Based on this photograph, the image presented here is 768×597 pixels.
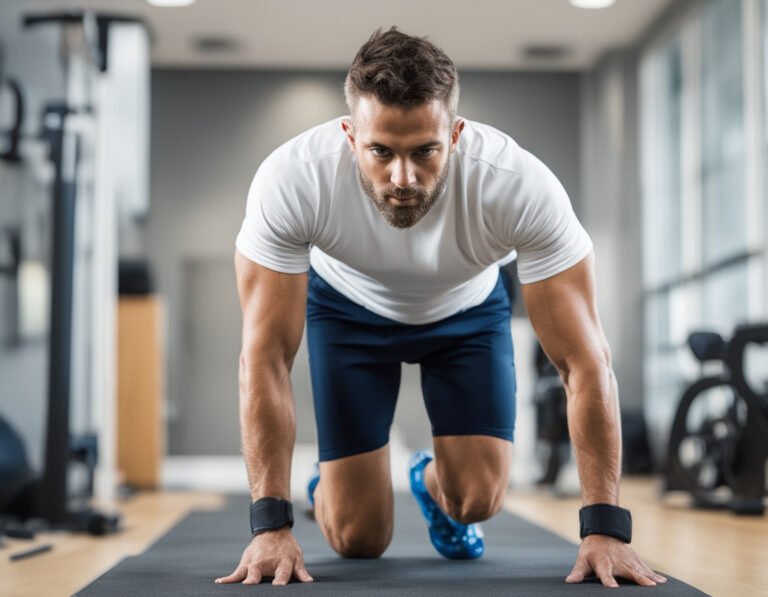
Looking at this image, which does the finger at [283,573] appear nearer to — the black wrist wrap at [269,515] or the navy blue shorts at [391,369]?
the black wrist wrap at [269,515]

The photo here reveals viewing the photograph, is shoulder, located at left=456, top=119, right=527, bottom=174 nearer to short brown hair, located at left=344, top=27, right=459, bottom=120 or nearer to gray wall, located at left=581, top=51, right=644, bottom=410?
short brown hair, located at left=344, top=27, right=459, bottom=120

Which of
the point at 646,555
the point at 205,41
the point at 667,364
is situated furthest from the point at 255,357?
the point at 205,41

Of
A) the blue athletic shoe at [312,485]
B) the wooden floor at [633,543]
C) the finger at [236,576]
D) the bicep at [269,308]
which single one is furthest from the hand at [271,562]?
the blue athletic shoe at [312,485]

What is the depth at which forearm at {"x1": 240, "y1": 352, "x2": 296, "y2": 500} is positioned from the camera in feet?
5.49

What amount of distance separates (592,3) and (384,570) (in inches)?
175

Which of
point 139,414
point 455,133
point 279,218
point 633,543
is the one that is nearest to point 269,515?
point 279,218

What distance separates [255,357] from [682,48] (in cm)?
468

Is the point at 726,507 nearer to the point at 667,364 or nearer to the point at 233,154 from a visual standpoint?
the point at 667,364

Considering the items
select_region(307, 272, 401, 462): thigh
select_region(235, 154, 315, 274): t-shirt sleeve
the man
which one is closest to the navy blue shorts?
select_region(307, 272, 401, 462): thigh

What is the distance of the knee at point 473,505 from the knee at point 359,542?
0.48 ft

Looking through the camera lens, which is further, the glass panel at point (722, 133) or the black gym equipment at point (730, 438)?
the glass panel at point (722, 133)

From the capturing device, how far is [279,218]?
1.67m

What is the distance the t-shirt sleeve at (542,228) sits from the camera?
5.44 feet

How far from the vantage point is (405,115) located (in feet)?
5.04
